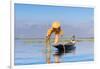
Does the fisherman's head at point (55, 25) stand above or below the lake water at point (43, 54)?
above

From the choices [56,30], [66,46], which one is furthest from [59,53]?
[56,30]

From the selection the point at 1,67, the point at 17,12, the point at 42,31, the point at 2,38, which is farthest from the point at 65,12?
the point at 1,67

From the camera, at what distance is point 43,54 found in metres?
2.23

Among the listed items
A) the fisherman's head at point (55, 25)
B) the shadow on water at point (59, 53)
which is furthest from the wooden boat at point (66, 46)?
the fisherman's head at point (55, 25)

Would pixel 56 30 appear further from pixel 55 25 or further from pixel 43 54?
pixel 43 54

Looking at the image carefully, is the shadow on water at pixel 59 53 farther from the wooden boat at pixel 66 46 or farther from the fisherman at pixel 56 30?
the fisherman at pixel 56 30

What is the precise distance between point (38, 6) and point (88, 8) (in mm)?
602

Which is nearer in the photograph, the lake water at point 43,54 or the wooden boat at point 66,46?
the lake water at point 43,54

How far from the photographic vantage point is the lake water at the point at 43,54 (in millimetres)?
2135

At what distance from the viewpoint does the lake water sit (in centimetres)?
213

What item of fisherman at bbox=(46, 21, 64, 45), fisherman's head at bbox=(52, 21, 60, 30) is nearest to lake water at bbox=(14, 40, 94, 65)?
fisherman at bbox=(46, 21, 64, 45)

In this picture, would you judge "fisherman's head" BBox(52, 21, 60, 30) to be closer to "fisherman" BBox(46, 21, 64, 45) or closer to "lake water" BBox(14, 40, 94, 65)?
"fisherman" BBox(46, 21, 64, 45)
